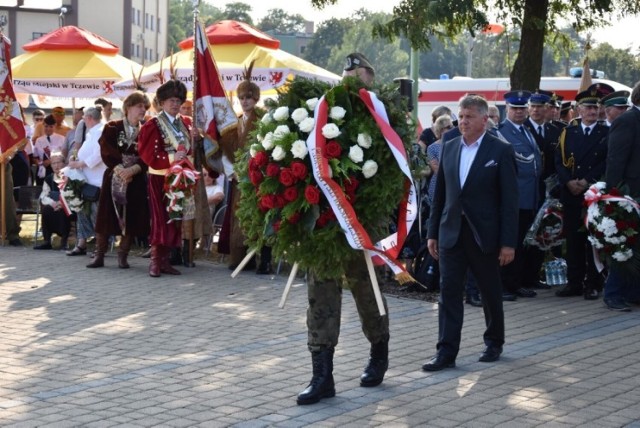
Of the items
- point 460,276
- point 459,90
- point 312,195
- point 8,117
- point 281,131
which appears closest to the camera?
point 312,195

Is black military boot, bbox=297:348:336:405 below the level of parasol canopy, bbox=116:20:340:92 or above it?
below

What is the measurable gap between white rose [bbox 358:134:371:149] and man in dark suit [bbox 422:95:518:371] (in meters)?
1.46

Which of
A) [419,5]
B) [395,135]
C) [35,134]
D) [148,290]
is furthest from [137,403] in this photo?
[35,134]

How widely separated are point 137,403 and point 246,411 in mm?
716

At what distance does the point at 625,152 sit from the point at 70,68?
36.3ft

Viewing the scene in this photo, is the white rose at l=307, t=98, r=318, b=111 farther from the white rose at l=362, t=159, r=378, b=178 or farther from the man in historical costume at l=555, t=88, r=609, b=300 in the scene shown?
the man in historical costume at l=555, t=88, r=609, b=300

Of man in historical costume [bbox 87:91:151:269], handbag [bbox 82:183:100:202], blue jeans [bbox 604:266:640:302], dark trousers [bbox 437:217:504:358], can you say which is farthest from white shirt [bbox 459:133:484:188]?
handbag [bbox 82:183:100:202]

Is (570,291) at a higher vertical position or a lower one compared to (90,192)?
lower

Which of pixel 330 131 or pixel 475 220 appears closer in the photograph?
pixel 330 131

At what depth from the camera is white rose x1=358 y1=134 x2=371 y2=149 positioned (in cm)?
706

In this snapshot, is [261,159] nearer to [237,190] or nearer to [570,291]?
[570,291]

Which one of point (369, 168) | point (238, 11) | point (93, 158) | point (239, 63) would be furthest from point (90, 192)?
point (238, 11)

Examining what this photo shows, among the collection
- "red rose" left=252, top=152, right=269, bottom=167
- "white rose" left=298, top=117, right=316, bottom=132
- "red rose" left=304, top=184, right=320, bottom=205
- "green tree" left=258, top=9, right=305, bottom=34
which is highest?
"green tree" left=258, top=9, right=305, bottom=34

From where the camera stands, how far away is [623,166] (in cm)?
1106
